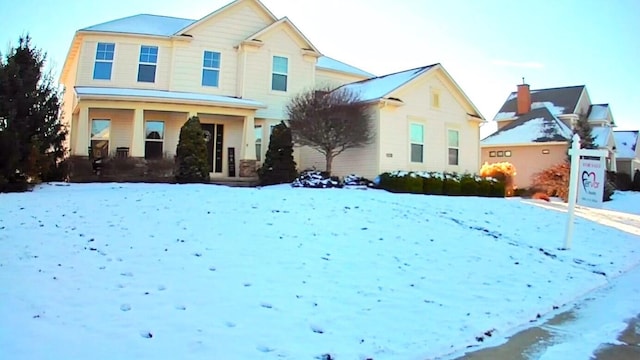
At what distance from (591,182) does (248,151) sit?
39.9 feet

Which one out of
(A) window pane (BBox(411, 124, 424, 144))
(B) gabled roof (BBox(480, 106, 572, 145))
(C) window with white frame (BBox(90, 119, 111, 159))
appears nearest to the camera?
(C) window with white frame (BBox(90, 119, 111, 159))

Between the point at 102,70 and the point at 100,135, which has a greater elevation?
the point at 102,70

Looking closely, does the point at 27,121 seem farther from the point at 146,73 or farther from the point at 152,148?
the point at 146,73

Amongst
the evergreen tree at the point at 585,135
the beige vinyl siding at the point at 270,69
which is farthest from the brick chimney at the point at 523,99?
the beige vinyl siding at the point at 270,69

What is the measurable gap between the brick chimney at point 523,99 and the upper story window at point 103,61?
29279 mm

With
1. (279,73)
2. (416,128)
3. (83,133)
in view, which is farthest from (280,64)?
(83,133)

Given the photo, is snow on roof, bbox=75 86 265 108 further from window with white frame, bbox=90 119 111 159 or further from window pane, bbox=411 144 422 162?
window pane, bbox=411 144 422 162

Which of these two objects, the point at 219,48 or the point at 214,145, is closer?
the point at 214,145

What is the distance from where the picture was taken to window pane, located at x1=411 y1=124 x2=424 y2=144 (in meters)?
20.4

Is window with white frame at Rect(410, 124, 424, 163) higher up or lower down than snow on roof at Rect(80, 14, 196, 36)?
lower down

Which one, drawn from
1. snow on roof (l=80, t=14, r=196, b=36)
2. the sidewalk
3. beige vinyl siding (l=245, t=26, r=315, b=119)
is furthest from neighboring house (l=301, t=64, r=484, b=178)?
the sidewalk

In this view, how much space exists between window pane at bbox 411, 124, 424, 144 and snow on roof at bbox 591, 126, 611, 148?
19.1m

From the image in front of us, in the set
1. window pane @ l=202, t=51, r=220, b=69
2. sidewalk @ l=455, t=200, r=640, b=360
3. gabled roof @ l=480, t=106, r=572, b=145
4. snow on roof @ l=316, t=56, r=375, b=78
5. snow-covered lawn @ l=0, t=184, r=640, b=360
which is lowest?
sidewalk @ l=455, t=200, r=640, b=360

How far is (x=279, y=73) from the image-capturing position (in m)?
21.8
